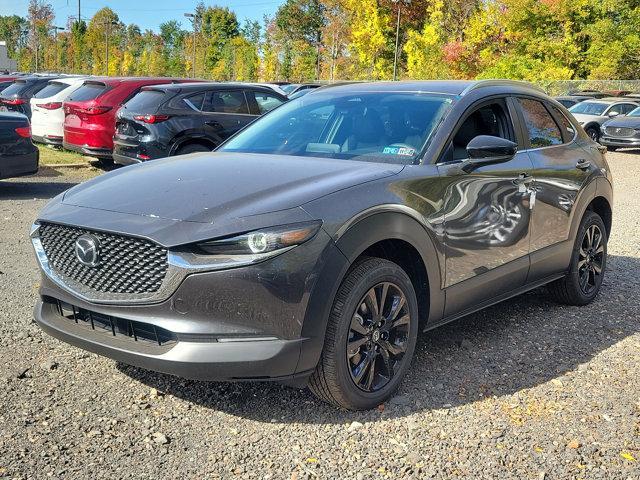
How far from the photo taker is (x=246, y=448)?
3225 mm

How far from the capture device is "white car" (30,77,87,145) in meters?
14.3

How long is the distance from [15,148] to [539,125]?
282 inches

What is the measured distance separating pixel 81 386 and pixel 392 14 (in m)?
48.1

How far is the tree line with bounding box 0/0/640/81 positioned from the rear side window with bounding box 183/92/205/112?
96.8ft

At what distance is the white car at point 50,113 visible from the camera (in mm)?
14312

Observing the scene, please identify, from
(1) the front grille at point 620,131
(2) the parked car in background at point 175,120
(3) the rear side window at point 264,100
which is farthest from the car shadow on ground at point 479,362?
(1) the front grille at point 620,131

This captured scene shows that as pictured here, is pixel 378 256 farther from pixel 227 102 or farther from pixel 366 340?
pixel 227 102

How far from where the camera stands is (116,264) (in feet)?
10.5

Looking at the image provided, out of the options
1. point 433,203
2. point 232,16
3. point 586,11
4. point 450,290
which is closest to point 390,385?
point 450,290

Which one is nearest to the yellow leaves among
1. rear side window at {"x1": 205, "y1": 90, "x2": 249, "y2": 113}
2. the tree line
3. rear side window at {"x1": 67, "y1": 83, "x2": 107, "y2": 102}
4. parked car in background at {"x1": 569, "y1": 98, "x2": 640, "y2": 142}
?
rear side window at {"x1": 205, "y1": 90, "x2": 249, "y2": 113}

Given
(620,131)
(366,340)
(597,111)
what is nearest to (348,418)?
(366,340)

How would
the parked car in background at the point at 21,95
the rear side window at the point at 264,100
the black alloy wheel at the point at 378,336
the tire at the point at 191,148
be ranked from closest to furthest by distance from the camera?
the black alloy wheel at the point at 378,336 → the tire at the point at 191,148 → the rear side window at the point at 264,100 → the parked car in background at the point at 21,95

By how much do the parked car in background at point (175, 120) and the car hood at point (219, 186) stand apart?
6781 millimetres

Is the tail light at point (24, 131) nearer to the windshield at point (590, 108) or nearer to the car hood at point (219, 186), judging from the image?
the car hood at point (219, 186)
